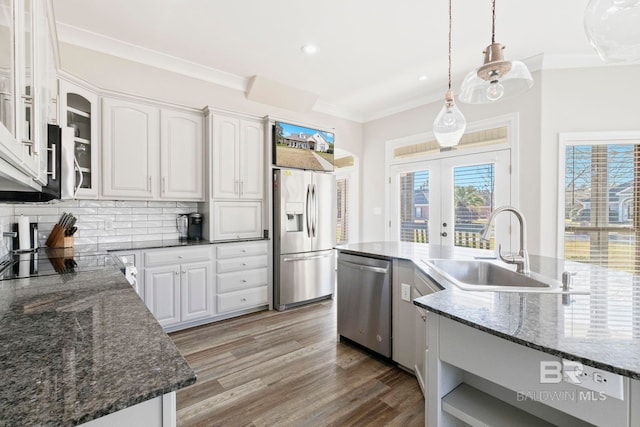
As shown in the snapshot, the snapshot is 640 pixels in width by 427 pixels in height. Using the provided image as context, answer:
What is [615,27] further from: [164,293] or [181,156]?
[164,293]

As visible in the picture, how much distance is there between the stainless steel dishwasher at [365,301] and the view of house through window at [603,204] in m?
2.40

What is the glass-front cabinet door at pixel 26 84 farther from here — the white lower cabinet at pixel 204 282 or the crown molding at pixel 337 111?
the crown molding at pixel 337 111

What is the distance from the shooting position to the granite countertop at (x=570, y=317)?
0.77 metres

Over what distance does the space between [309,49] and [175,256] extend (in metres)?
2.57

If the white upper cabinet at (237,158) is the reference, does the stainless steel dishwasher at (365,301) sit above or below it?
below

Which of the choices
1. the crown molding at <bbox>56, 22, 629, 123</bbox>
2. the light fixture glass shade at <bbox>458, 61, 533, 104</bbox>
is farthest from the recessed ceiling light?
the light fixture glass shade at <bbox>458, 61, 533, 104</bbox>

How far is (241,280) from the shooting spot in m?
3.44

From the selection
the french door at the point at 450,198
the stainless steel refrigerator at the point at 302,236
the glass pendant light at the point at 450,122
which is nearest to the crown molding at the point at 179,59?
the french door at the point at 450,198

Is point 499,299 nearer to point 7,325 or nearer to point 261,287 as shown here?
point 7,325

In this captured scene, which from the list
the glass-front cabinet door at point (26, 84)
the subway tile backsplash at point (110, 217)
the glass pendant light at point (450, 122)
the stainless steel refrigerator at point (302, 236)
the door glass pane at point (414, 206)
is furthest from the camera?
the door glass pane at point (414, 206)

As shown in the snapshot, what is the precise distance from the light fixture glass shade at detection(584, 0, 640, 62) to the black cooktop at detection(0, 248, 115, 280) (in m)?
2.71

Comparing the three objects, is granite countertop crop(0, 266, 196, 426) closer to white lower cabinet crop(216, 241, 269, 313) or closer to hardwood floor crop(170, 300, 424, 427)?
hardwood floor crop(170, 300, 424, 427)

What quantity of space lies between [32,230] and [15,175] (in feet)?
7.83

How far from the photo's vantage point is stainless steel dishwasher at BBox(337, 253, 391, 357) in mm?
2377
